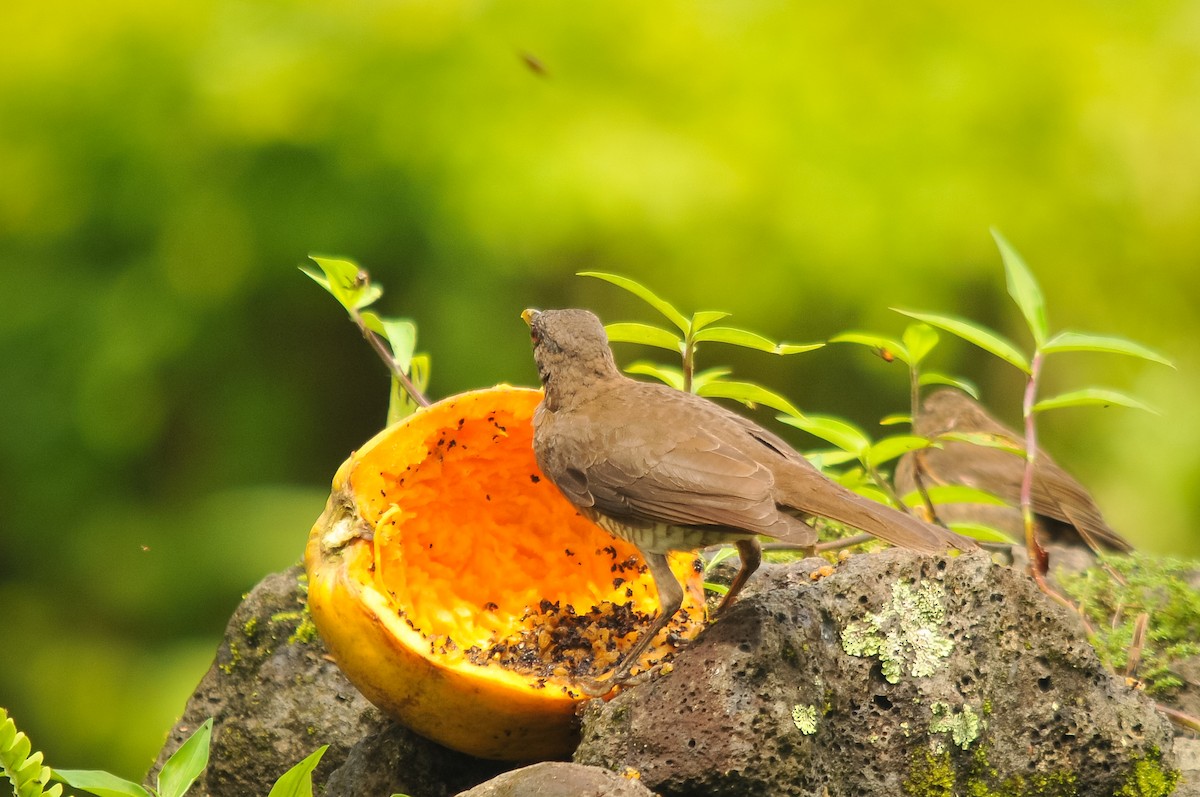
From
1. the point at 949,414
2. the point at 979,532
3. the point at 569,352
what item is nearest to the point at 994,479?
the point at 949,414

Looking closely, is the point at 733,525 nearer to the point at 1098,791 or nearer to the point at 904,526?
the point at 904,526

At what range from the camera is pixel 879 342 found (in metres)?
3.44

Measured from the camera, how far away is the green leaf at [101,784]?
2.55 metres

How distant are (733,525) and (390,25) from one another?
440 centimetres

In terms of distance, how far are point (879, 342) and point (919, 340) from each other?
0.22 metres

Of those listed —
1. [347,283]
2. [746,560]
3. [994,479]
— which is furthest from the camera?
[994,479]

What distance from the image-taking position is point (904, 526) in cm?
293

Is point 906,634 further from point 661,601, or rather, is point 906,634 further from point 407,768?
point 407,768

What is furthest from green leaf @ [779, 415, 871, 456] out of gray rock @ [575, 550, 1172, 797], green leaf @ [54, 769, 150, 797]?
green leaf @ [54, 769, 150, 797]

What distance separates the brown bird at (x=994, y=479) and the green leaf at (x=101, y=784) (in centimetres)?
342

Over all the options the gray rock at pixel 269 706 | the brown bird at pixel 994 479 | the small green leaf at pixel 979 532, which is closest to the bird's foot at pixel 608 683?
the gray rock at pixel 269 706

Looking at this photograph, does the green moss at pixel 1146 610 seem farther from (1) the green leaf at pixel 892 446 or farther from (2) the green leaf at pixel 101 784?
(2) the green leaf at pixel 101 784

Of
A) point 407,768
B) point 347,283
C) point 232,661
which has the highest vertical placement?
point 347,283

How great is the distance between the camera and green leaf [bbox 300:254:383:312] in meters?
3.56
